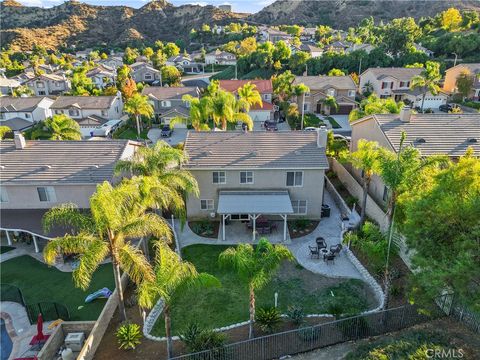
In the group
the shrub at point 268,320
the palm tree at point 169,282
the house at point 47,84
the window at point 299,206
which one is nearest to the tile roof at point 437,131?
the window at point 299,206

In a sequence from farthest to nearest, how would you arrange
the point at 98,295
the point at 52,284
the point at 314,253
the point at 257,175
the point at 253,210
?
the point at 257,175 < the point at 253,210 < the point at 314,253 < the point at 52,284 < the point at 98,295

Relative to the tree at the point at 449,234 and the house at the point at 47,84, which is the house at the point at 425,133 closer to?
the tree at the point at 449,234

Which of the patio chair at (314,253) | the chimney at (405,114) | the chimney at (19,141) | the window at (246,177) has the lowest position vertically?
the patio chair at (314,253)

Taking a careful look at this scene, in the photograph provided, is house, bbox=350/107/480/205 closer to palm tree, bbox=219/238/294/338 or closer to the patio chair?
the patio chair

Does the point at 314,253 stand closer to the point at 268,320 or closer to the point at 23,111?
the point at 268,320

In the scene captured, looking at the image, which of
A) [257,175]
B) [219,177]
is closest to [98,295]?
[219,177]

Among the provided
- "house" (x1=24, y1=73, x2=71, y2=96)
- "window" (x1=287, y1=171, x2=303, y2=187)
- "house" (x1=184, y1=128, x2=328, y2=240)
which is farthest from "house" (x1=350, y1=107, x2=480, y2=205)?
"house" (x1=24, y1=73, x2=71, y2=96)
